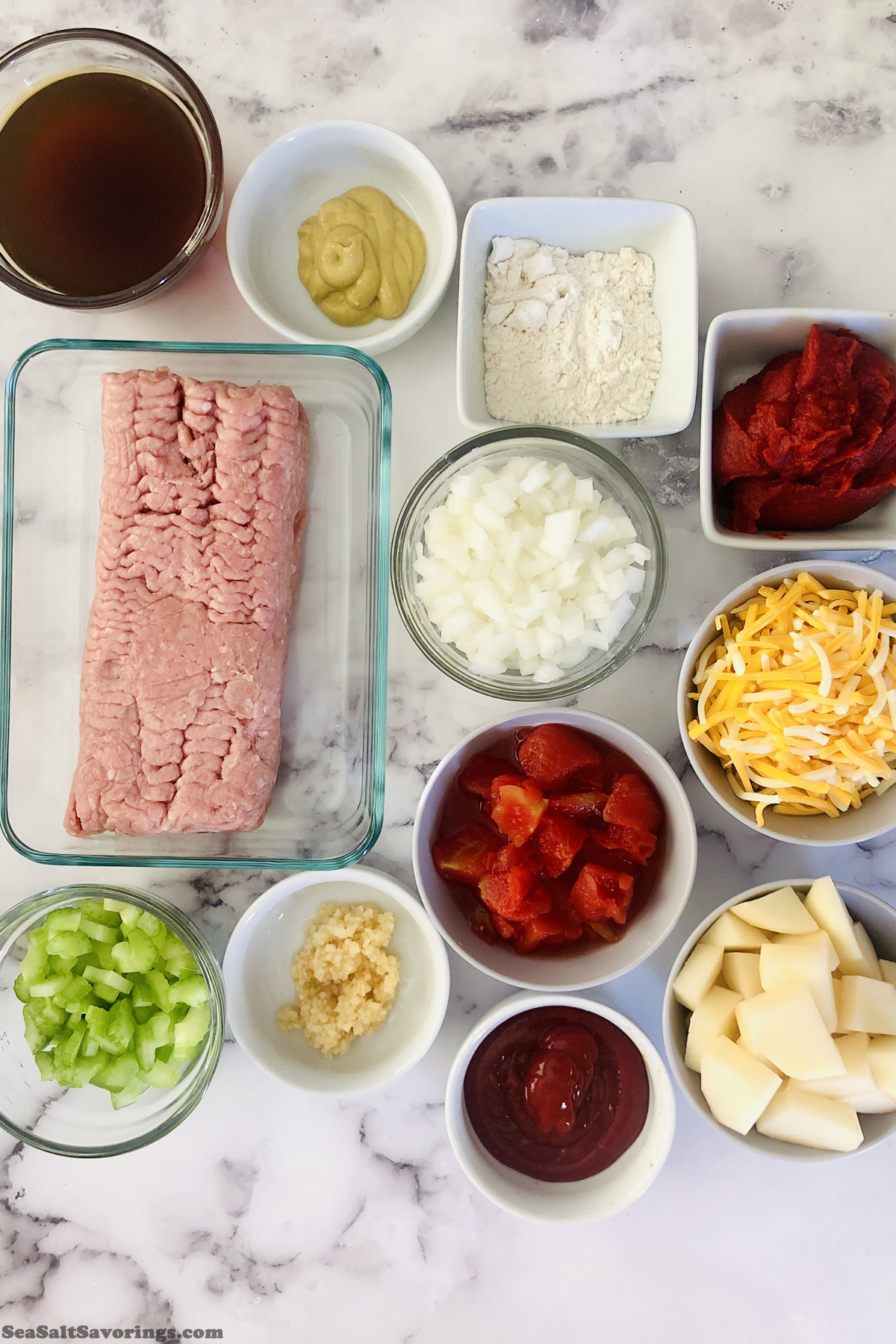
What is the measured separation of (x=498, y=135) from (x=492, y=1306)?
1.94 meters

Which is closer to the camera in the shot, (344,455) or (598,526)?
(598,526)

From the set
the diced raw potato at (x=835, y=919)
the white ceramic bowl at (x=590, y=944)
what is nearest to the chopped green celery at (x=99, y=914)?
the white ceramic bowl at (x=590, y=944)

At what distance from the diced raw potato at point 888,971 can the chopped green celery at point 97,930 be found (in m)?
1.16

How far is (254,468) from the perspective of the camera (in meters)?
1.35

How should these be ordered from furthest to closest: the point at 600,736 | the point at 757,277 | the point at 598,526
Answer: the point at 757,277, the point at 600,736, the point at 598,526

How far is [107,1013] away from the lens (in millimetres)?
1423

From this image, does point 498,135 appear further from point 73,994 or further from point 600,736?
point 73,994

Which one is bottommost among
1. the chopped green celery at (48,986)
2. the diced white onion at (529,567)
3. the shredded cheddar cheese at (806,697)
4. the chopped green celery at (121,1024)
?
the chopped green celery at (121,1024)

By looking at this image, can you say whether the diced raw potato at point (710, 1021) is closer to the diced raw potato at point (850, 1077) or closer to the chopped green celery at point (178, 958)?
the diced raw potato at point (850, 1077)

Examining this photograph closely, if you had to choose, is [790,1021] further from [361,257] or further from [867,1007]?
[361,257]

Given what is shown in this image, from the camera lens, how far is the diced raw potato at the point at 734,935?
4.44 feet

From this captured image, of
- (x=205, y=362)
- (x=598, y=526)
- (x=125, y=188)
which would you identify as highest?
(x=125, y=188)

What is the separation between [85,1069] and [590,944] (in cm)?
78

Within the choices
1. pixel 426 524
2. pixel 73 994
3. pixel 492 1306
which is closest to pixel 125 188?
pixel 426 524
